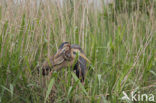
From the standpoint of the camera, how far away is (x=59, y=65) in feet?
7.53

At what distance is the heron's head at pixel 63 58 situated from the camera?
2.21m

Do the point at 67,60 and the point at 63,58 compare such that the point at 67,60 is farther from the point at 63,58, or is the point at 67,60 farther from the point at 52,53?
the point at 52,53

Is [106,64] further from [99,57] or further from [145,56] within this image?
[145,56]

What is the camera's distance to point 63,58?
225cm

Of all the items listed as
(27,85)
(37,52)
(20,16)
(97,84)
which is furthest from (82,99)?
(20,16)

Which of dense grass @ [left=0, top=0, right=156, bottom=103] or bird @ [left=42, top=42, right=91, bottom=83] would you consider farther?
dense grass @ [left=0, top=0, right=156, bottom=103]

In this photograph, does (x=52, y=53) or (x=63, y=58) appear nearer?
(x=63, y=58)

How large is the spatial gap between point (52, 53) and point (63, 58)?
1.25 ft

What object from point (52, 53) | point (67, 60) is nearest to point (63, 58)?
point (67, 60)

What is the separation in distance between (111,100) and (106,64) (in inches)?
22.6

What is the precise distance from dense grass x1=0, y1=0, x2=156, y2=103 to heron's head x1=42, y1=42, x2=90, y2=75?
73 millimetres

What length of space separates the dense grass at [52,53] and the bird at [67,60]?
7 centimetres

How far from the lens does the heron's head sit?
2.21 metres

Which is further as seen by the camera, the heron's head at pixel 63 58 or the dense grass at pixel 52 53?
the dense grass at pixel 52 53
